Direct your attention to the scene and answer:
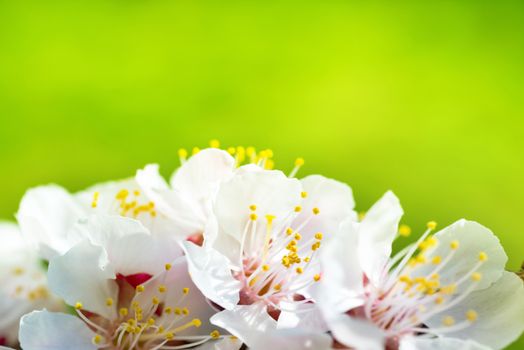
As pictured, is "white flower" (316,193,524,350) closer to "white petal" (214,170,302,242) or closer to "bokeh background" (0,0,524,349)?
"white petal" (214,170,302,242)

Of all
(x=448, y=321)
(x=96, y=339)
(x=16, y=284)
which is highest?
(x=448, y=321)

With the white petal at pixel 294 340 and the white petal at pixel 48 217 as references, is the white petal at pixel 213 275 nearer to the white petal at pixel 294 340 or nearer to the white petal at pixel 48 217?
the white petal at pixel 294 340

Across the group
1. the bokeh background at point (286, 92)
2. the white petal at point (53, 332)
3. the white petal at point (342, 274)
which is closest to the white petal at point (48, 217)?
the white petal at point (53, 332)

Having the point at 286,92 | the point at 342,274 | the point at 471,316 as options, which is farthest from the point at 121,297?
the point at 286,92

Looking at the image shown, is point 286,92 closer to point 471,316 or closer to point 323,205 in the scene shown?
point 323,205

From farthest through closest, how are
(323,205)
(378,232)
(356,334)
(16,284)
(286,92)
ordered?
(286,92)
(16,284)
(323,205)
(378,232)
(356,334)

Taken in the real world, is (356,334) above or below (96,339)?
above

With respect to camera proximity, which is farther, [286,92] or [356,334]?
[286,92]

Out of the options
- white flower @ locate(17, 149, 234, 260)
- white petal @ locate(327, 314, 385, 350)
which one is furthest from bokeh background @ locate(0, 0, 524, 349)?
white petal @ locate(327, 314, 385, 350)
